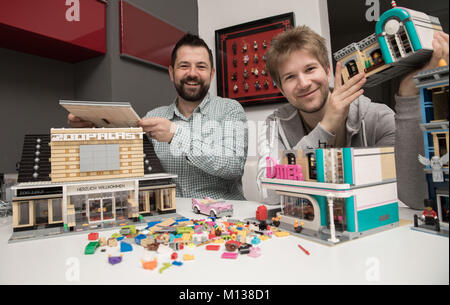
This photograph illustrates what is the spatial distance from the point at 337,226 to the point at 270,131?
0.36m

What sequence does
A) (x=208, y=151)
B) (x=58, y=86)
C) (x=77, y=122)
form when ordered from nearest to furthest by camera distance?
(x=77, y=122) → (x=208, y=151) → (x=58, y=86)

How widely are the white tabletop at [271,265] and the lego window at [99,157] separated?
10.8 inches

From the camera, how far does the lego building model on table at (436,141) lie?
614 mm

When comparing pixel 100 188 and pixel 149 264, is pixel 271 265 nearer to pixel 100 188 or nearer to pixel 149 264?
pixel 149 264

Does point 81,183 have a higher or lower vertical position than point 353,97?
lower

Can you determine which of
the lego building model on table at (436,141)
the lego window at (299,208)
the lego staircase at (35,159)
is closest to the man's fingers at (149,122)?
the lego staircase at (35,159)

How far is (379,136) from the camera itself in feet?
3.92

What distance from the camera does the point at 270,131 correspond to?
96 centimetres

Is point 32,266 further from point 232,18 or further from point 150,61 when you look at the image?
point 232,18

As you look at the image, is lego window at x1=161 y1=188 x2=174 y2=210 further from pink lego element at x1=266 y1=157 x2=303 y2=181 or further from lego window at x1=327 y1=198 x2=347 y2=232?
lego window at x1=327 y1=198 x2=347 y2=232

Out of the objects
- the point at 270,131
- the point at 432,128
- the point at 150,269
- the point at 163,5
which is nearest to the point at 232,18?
the point at 163,5

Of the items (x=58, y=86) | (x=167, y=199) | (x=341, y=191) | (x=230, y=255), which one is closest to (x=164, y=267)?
(x=230, y=255)

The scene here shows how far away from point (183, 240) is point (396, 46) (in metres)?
0.72

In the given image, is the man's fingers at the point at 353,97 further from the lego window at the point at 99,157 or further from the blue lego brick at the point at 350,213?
the lego window at the point at 99,157
